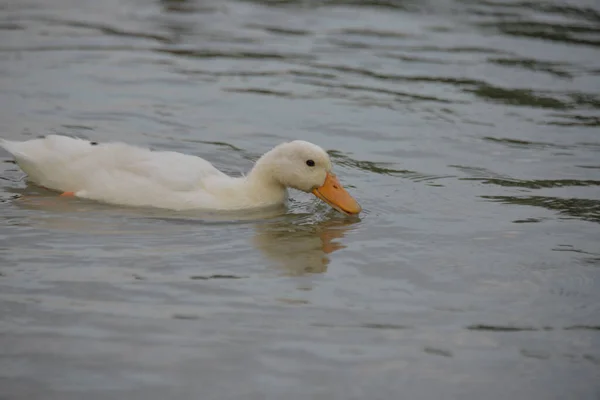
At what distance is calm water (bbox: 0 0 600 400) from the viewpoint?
6.17 m

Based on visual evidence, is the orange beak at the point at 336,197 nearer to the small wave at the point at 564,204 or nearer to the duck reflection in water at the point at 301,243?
the duck reflection in water at the point at 301,243

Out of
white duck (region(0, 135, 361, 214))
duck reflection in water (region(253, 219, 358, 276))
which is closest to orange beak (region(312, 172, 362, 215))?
white duck (region(0, 135, 361, 214))

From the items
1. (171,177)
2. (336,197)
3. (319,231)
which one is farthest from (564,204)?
(171,177)

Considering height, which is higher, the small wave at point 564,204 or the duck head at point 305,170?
the duck head at point 305,170

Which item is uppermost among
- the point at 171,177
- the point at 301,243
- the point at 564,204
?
the point at 171,177

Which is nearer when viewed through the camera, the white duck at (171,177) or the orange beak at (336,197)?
the white duck at (171,177)

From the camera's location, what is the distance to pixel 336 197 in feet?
30.3

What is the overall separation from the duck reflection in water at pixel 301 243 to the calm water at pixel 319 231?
26mm

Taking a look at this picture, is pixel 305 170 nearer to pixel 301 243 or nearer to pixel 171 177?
pixel 301 243

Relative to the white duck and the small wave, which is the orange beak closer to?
the white duck

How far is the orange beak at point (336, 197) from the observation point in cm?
917

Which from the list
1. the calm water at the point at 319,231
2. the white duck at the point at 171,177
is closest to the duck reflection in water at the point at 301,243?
the calm water at the point at 319,231

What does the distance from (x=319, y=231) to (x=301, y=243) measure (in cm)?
40

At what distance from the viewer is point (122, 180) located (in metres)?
8.99
